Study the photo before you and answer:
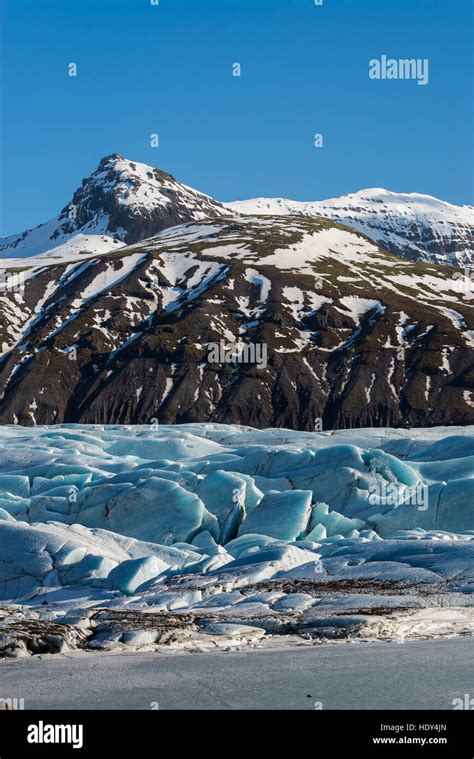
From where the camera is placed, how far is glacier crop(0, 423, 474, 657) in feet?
60.8

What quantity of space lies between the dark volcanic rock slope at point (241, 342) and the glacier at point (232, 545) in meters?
85.6

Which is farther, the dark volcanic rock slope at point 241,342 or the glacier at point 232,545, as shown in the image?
the dark volcanic rock slope at point 241,342

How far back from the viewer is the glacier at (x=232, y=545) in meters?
18.5

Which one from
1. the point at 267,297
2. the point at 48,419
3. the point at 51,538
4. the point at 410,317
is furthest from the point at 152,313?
the point at 51,538

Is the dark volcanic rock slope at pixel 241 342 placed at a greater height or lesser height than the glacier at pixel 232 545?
greater

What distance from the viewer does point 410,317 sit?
166 meters

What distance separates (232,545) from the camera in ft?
120

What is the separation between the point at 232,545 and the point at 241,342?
4912 inches

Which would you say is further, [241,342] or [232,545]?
[241,342]

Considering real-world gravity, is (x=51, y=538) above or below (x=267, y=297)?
below

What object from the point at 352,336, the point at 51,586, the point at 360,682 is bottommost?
the point at 51,586

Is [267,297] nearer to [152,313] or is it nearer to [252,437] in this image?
[152,313]

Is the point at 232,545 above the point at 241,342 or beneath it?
beneath
